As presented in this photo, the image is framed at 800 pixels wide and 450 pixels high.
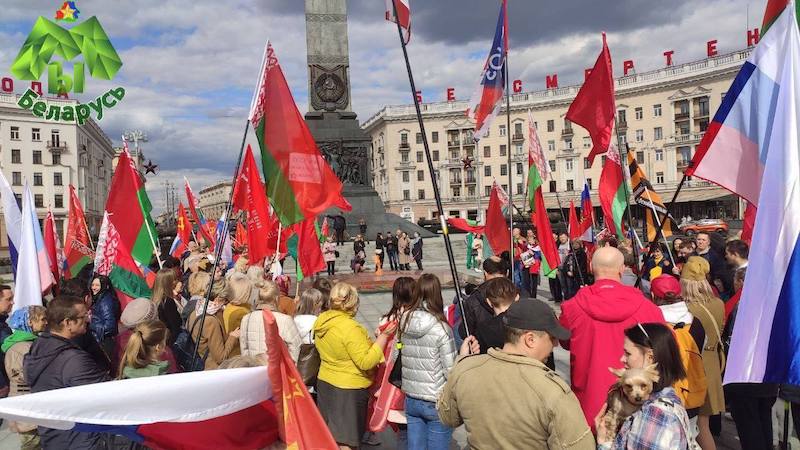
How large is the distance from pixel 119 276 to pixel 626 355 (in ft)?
19.9

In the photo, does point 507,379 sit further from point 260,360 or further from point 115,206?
point 115,206

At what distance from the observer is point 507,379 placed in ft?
8.11

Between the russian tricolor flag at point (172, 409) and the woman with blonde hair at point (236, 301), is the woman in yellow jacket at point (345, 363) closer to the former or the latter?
the russian tricolor flag at point (172, 409)

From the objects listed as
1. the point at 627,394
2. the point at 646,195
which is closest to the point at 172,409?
the point at 627,394

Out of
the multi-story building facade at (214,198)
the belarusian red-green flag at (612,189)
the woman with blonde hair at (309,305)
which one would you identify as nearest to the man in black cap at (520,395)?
the woman with blonde hair at (309,305)

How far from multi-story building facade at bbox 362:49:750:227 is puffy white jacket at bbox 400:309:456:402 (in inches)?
2449

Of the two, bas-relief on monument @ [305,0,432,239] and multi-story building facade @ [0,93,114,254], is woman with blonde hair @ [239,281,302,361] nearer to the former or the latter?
bas-relief on monument @ [305,0,432,239]

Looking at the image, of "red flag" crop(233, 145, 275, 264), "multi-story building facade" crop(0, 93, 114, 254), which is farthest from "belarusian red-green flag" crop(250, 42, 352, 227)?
"multi-story building facade" crop(0, 93, 114, 254)

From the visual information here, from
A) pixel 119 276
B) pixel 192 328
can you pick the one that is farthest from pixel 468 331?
pixel 119 276

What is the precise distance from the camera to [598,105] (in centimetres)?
723

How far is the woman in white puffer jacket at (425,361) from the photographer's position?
3.88 m

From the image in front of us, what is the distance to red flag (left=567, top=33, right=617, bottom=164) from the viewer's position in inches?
276

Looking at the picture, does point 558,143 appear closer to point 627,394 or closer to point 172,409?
point 627,394

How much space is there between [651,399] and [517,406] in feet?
1.73
